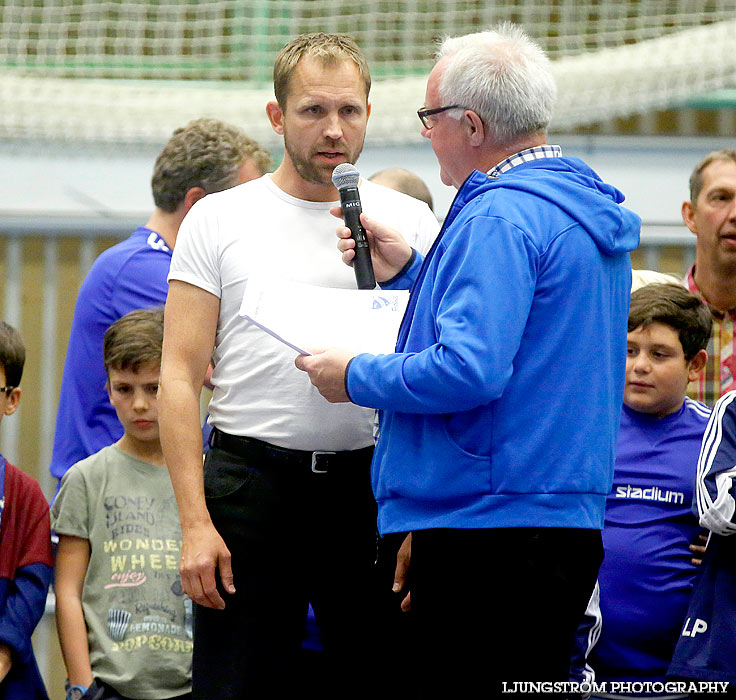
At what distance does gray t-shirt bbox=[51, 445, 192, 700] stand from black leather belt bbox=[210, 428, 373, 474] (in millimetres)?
671

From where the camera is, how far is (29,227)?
4.54 metres

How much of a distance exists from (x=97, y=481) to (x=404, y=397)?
1.35 metres

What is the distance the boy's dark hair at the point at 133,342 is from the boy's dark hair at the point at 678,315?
4.17ft

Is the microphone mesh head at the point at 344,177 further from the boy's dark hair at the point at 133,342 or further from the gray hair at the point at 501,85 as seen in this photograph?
the boy's dark hair at the point at 133,342

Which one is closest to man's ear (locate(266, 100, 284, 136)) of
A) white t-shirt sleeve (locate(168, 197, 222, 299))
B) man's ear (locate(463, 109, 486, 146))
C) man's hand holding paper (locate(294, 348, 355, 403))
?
white t-shirt sleeve (locate(168, 197, 222, 299))

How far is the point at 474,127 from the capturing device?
195 cm

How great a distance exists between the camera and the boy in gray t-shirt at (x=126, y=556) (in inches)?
105

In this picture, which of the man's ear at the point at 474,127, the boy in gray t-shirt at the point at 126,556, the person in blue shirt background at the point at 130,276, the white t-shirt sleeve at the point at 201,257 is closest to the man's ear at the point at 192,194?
the person in blue shirt background at the point at 130,276

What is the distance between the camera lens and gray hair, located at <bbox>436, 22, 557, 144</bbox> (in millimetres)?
1921

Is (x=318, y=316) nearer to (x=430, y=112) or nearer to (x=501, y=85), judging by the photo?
(x=430, y=112)

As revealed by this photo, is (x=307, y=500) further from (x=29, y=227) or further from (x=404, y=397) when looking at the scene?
(x=29, y=227)

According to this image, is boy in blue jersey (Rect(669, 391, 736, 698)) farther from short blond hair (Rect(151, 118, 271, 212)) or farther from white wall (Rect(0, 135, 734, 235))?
white wall (Rect(0, 135, 734, 235))

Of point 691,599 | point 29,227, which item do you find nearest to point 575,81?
point 29,227

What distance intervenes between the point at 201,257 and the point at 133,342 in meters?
0.67
